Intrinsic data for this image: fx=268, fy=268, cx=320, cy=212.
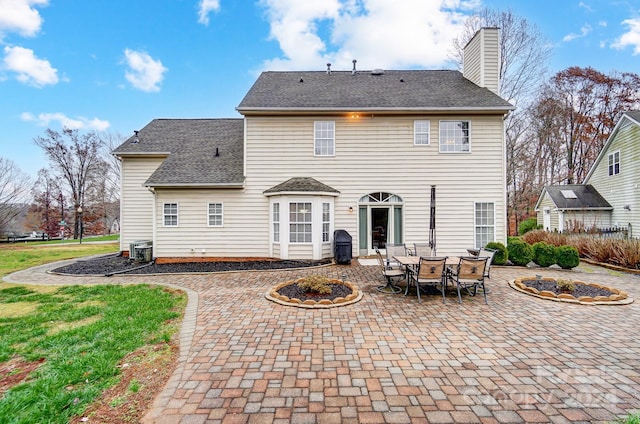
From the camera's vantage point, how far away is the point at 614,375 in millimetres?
3213

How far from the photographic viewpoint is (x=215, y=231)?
11.4 metres

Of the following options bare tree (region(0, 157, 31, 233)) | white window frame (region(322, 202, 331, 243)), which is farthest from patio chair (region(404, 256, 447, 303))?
bare tree (region(0, 157, 31, 233))

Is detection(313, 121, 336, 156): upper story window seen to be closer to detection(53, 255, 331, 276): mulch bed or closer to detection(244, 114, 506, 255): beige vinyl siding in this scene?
detection(244, 114, 506, 255): beige vinyl siding

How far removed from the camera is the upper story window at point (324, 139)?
37.6 feet

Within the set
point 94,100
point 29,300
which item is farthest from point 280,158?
point 94,100

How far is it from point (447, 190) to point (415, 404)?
1006 centimetres

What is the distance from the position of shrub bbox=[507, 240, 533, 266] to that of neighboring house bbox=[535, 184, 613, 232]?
10.3 m

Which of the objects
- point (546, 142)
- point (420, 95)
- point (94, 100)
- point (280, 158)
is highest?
point (94, 100)

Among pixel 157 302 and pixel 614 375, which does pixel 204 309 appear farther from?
pixel 614 375

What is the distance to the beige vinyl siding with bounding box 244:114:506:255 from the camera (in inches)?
443

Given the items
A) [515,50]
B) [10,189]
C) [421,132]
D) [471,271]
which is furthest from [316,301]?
[10,189]

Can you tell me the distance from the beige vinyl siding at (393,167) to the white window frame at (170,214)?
3.03m

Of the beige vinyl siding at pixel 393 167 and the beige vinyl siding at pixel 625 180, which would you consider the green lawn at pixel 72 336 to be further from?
the beige vinyl siding at pixel 625 180

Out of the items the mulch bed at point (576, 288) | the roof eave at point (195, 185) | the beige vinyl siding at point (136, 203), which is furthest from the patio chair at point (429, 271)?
the beige vinyl siding at point (136, 203)
